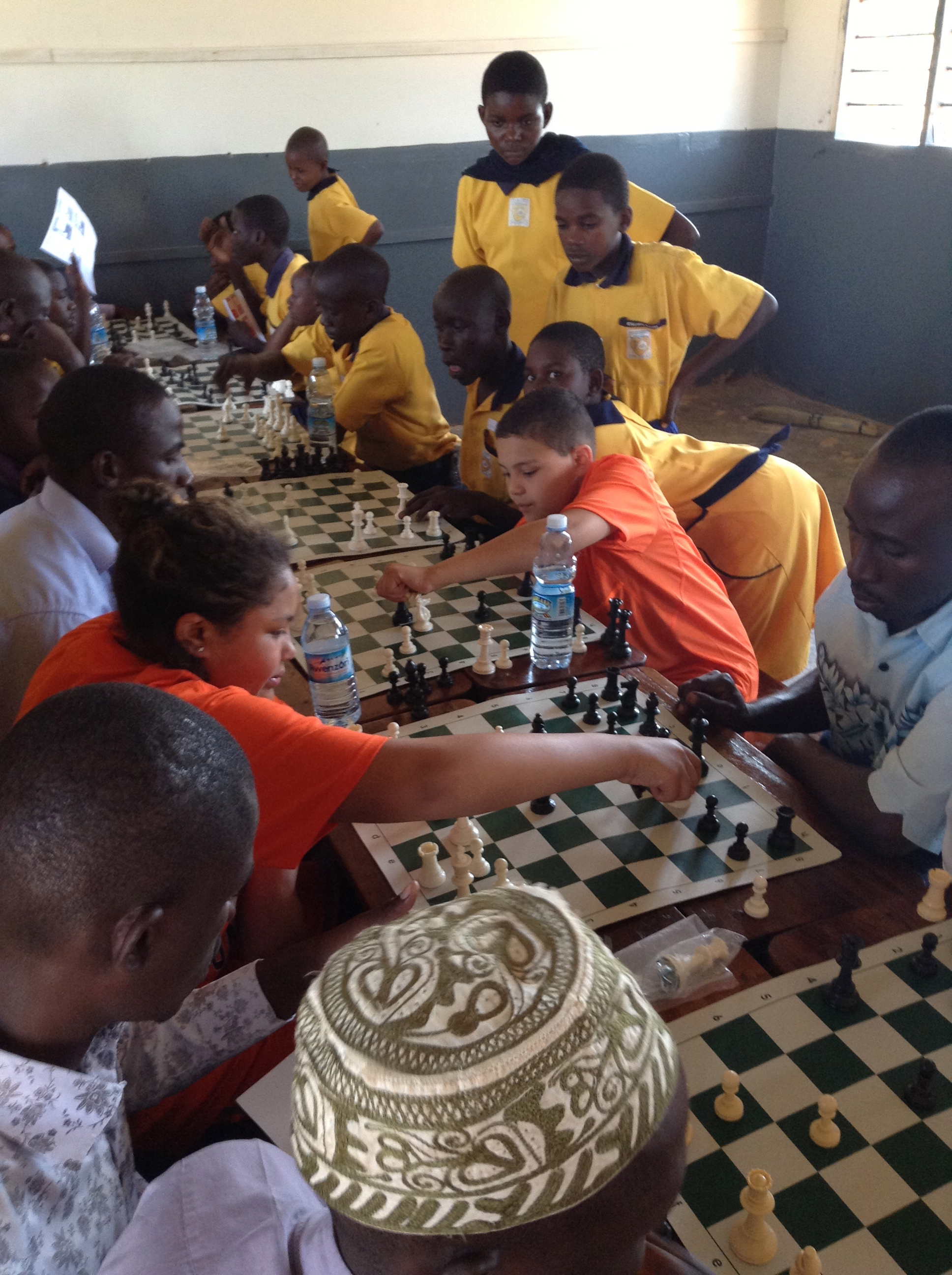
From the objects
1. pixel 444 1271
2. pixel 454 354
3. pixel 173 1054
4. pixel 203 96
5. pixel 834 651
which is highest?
pixel 203 96

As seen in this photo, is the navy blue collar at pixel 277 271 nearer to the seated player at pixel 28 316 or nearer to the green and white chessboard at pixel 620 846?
the seated player at pixel 28 316

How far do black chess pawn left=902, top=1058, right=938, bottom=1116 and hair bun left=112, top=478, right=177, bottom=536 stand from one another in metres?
1.27

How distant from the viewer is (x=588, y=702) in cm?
182

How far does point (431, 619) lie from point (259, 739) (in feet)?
3.05

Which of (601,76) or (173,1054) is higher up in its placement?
(601,76)

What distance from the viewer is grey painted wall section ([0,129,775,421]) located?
5574 mm

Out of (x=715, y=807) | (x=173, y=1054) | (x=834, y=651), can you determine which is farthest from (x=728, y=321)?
(x=173, y=1054)

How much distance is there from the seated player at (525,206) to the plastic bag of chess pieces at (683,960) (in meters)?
2.96

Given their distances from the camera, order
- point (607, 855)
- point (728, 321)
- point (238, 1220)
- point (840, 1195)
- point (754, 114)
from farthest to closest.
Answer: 1. point (754, 114)
2. point (728, 321)
3. point (607, 855)
4. point (840, 1195)
5. point (238, 1220)

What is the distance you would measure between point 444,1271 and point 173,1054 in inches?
30.5

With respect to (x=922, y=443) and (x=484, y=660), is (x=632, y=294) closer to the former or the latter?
(x=484, y=660)

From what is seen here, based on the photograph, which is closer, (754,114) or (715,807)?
(715,807)

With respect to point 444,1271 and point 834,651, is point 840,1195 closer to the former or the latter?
point 444,1271

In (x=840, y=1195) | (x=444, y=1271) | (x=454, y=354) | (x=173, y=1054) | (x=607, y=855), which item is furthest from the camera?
(x=454, y=354)
